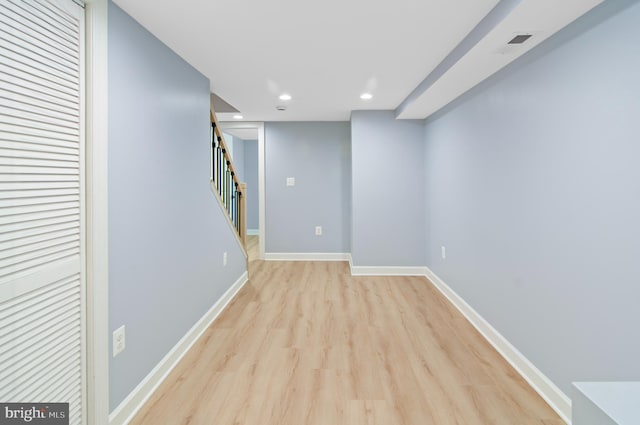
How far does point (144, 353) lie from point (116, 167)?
1.09 metres

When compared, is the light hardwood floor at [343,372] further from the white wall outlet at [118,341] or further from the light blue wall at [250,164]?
the light blue wall at [250,164]

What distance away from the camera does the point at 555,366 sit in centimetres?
185

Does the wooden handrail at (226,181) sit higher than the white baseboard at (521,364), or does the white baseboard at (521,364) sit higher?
the wooden handrail at (226,181)

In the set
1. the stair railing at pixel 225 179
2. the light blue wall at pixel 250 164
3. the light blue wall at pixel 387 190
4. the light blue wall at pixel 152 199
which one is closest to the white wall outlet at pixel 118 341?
the light blue wall at pixel 152 199

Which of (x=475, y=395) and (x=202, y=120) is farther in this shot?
(x=202, y=120)

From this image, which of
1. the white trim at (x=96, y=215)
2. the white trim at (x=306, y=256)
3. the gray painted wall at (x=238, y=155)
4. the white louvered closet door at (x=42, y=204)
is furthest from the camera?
the gray painted wall at (x=238, y=155)

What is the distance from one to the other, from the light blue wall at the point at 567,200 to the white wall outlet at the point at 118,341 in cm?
232

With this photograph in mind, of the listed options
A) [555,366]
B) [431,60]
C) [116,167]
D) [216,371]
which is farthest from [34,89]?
[555,366]

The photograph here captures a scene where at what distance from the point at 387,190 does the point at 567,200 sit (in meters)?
2.80

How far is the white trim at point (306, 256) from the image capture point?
5480 millimetres

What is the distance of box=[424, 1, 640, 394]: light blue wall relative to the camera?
4.66ft

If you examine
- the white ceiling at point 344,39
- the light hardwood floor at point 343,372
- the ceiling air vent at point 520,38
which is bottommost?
the light hardwood floor at point 343,372

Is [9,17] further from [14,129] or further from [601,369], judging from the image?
[601,369]

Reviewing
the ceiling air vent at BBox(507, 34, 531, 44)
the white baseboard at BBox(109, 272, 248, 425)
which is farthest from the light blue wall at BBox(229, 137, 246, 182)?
the ceiling air vent at BBox(507, 34, 531, 44)
